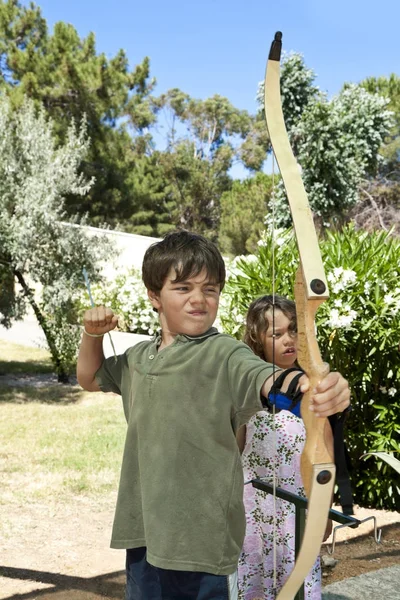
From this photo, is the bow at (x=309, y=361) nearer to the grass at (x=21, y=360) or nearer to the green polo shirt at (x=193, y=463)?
the green polo shirt at (x=193, y=463)

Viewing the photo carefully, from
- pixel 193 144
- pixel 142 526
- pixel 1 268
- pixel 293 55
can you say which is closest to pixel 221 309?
pixel 142 526

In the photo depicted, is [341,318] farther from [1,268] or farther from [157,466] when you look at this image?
[1,268]

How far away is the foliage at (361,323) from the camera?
4121 millimetres

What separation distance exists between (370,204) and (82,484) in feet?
72.9

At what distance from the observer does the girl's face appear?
2510 millimetres

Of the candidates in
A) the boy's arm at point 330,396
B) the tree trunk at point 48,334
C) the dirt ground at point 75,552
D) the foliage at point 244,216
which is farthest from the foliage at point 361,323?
the foliage at point 244,216

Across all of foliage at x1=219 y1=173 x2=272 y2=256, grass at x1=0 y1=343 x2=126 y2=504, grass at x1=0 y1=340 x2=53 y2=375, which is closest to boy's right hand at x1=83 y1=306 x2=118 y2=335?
grass at x1=0 y1=343 x2=126 y2=504

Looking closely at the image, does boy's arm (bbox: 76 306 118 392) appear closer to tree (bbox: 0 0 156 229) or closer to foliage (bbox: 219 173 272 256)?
tree (bbox: 0 0 156 229)

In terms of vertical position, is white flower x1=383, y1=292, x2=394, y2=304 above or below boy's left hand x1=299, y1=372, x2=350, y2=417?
above

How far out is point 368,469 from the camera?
4465mm

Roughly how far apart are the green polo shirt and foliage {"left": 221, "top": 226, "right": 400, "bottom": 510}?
101 inches

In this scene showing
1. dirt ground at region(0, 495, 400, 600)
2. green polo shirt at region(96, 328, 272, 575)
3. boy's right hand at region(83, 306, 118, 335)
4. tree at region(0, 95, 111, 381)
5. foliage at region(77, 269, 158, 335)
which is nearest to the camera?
green polo shirt at region(96, 328, 272, 575)

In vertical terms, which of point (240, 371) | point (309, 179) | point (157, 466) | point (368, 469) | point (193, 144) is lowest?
point (368, 469)

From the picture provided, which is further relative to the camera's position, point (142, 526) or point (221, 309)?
point (221, 309)
